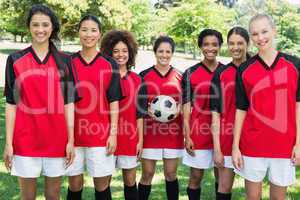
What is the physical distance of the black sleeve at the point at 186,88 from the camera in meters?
3.70

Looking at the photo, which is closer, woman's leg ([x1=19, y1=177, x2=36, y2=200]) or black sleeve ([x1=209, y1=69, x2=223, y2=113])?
woman's leg ([x1=19, y1=177, x2=36, y2=200])

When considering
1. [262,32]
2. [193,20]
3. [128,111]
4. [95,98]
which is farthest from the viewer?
[193,20]

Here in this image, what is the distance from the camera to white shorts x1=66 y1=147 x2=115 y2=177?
3238 millimetres

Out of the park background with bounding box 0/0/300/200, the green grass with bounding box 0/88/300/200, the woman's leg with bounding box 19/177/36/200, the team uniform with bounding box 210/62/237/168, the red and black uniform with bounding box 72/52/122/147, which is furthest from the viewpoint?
the park background with bounding box 0/0/300/200

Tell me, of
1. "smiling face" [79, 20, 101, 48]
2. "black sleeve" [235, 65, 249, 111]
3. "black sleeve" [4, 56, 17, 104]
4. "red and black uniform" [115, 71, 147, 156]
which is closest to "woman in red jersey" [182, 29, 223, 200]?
"red and black uniform" [115, 71, 147, 156]

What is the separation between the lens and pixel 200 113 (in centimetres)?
368

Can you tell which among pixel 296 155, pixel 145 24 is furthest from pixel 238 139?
pixel 145 24

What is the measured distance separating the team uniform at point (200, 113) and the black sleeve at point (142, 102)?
380 millimetres

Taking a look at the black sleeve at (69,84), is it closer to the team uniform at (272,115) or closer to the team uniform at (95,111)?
the team uniform at (95,111)

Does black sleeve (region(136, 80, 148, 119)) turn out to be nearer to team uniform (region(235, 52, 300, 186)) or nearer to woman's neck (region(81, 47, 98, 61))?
woman's neck (region(81, 47, 98, 61))

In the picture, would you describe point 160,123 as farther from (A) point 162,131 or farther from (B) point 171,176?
(B) point 171,176

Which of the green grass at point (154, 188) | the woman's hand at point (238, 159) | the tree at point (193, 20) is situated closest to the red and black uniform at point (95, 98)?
the woman's hand at point (238, 159)

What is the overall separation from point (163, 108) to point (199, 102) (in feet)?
1.19

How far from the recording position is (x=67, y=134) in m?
3.03
